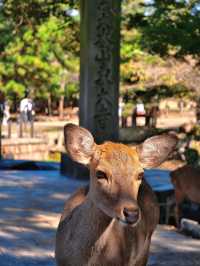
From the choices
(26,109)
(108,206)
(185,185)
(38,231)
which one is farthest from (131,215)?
(26,109)

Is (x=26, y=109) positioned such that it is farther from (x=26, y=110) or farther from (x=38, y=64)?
(x=38, y=64)

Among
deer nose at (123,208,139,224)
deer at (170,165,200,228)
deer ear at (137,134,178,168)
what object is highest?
deer ear at (137,134,178,168)

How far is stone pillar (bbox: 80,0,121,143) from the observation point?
11.7m

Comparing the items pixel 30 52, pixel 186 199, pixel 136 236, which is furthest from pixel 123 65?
pixel 136 236

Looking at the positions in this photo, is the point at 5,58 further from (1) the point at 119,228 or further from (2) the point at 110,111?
(1) the point at 119,228

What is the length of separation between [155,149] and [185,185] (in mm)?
6466

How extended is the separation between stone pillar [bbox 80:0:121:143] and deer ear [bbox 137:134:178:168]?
7.85 m

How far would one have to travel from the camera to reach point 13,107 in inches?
1645

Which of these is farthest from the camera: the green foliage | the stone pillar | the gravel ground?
the green foliage

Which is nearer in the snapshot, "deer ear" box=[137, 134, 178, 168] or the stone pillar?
"deer ear" box=[137, 134, 178, 168]

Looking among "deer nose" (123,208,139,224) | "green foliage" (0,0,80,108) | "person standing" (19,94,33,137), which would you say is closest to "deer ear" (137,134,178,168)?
"deer nose" (123,208,139,224)

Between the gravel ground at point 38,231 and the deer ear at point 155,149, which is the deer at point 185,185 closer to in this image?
the gravel ground at point 38,231

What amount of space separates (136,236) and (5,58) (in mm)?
32845

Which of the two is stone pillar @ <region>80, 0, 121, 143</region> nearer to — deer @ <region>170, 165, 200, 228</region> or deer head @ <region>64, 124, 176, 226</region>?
deer @ <region>170, 165, 200, 228</region>
